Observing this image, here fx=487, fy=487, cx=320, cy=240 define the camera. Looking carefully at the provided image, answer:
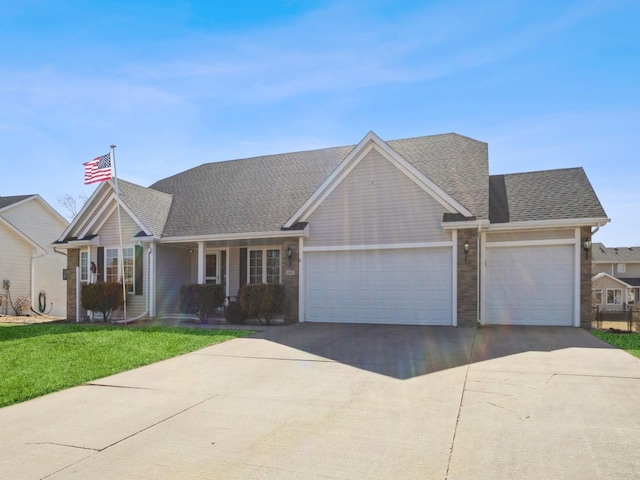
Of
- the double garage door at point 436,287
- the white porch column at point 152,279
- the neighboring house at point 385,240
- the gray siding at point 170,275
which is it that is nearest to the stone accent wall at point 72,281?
the neighboring house at point 385,240

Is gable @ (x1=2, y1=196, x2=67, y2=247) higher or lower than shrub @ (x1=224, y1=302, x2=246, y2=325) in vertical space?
higher

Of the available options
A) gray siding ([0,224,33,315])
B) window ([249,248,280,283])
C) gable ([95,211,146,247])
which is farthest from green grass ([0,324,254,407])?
gray siding ([0,224,33,315])

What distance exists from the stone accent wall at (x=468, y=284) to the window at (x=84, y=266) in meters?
13.9

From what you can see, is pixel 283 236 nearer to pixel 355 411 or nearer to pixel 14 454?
pixel 355 411

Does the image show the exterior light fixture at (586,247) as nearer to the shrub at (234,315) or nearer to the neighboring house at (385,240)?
the neighboring house at (385,240)

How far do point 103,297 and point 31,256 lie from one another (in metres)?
10.7

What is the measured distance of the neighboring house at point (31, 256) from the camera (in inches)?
928

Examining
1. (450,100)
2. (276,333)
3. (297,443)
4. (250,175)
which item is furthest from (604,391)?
(250,175)

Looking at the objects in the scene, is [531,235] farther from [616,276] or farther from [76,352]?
[616,276]

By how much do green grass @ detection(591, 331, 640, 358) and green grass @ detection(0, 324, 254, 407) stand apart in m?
8.64

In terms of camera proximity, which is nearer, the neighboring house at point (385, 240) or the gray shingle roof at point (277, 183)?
the neighboring house at point (385, 240)

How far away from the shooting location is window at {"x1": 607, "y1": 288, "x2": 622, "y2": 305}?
43.1m

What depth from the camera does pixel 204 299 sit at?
631 inches

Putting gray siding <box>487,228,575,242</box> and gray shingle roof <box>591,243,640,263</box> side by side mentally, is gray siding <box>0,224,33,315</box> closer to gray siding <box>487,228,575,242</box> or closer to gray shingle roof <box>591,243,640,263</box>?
gray siding <box>487,228,575,242</box>
